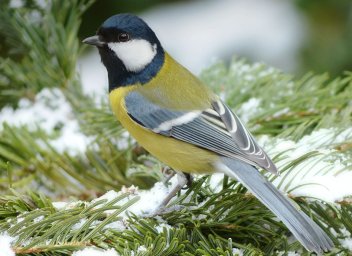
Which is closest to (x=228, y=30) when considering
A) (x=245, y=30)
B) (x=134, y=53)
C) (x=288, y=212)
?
(x=245, y=30)

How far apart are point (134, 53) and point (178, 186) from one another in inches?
22.5

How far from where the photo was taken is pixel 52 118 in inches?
76.5

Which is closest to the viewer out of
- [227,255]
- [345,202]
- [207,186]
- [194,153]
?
[227,255]

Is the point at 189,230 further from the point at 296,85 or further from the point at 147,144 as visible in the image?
the point at 296,85

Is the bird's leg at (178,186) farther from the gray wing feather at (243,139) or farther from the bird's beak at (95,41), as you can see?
→ the bird's beak at (95,41)

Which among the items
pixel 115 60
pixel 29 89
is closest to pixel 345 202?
pixel 115 60

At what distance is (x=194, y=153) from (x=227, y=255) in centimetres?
60

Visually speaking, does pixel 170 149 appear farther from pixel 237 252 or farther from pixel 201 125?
pixel 237 252

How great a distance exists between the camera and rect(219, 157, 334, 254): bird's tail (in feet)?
4.19

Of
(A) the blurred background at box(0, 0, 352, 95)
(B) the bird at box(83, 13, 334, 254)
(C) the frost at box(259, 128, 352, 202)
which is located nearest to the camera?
(C) the frost at box(259, 128, 352, 202)

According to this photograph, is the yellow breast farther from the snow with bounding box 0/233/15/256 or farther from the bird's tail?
the snow with bounding box 0/233/15/256

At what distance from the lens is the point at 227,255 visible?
1194 mm

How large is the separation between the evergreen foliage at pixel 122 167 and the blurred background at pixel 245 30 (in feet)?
0.47

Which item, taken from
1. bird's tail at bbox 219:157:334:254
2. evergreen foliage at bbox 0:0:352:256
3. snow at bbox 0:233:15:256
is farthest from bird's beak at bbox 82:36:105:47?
snow at bbox 0:233:15:256
